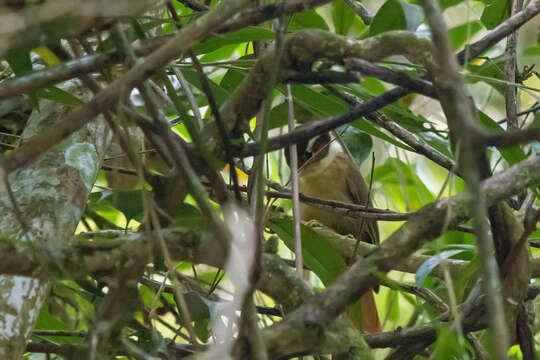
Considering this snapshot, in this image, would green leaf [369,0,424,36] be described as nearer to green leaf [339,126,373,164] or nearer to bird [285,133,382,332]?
green leaf [339,126,373,164]

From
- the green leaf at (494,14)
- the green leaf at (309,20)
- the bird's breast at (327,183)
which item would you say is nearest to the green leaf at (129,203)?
the green leaf at (309,20)

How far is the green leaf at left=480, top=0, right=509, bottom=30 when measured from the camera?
1570 millimetres

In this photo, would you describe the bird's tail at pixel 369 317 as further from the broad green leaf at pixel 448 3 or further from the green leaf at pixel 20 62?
the green leaf at pixel 20 62

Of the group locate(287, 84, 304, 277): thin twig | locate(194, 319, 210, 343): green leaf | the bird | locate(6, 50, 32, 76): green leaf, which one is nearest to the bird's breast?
the bird

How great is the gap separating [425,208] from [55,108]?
82 cm

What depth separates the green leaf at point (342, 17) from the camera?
1744 mm

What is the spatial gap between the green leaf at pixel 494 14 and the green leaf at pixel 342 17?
35cm

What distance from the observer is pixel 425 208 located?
777 millimetres

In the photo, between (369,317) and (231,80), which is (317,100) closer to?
(231,80)

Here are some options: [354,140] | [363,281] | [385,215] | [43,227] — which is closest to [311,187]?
[354,140]

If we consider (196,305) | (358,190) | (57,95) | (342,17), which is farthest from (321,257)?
(358,190)

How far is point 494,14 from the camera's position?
1596mm

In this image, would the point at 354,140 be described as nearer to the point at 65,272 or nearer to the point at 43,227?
the point at 43,227

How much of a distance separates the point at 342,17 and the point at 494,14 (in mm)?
393
